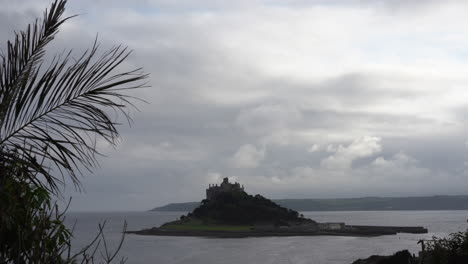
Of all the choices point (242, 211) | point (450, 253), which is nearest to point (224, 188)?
point (242, 211)

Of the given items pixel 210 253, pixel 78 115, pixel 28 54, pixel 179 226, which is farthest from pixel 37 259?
pixel 179 226

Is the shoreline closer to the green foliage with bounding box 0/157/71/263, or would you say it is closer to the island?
the island

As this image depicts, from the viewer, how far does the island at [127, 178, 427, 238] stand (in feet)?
443

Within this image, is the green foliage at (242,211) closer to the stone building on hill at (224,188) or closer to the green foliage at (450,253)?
the stone building on hill at (224,188)

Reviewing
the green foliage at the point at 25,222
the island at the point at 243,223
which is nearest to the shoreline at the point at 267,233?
the island at the point at 243,223

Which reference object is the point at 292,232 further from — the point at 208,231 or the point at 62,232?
the point at 62,232

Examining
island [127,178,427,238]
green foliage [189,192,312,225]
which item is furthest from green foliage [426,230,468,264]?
green foliage [189,192,312,225]

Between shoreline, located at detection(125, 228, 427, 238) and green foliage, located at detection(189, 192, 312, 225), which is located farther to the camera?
green foliage, located at detection(189, 192, 312, 225)

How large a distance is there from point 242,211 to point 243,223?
3436 millimetres

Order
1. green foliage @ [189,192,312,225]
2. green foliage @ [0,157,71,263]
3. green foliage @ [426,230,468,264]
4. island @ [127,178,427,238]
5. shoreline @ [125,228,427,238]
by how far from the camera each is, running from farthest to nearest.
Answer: green foliage @ [189,192,312,225]
island @ [127,178,427,238]
shoreline @ [125,228,427,238]
green foliage @ [426,230,468,264]
green foliage @ [0,157,71,263]

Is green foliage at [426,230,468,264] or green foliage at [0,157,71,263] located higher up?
green foliage at [0,157,71,263]

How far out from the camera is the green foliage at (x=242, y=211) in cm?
15050

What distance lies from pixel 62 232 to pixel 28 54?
1.51 metres

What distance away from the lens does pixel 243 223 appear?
150 meters
